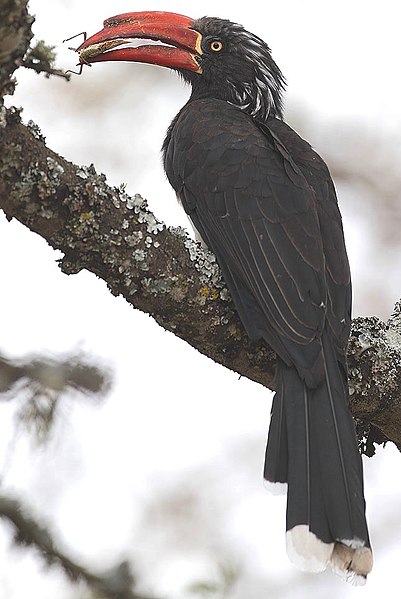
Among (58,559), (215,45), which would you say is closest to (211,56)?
(215,45)

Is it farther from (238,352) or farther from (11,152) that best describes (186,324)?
(11,152)

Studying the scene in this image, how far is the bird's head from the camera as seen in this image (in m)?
4.61

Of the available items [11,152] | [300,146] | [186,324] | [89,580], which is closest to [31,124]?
[11,152]

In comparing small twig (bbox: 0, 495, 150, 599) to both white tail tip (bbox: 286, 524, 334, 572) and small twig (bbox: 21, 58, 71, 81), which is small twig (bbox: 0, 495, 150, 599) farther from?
small twig (bbox: 21, 58, 71, 81)

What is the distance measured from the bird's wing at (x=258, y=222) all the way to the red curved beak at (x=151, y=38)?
69 centimetres

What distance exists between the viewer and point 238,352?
321 cm

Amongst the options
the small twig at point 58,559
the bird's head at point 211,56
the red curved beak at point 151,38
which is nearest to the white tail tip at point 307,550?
the small twig at point 58,559

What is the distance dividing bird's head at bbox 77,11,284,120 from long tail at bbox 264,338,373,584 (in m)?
1.82

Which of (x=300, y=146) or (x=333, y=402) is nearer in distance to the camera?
(x=333, y=402)

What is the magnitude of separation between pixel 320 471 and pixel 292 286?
629 millimetres

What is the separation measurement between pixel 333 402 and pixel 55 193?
1.16m

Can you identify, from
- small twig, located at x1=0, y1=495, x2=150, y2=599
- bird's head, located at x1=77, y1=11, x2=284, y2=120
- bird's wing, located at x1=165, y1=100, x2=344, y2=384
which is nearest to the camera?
small twig, located at x1=0, y1=495, x2=150, y2=599

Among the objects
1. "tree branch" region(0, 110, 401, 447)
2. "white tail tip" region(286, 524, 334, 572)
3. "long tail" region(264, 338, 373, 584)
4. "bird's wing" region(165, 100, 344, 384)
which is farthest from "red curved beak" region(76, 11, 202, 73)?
"white tail tip" region(286, 524, 334, 572)

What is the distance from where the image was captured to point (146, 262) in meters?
2.89
